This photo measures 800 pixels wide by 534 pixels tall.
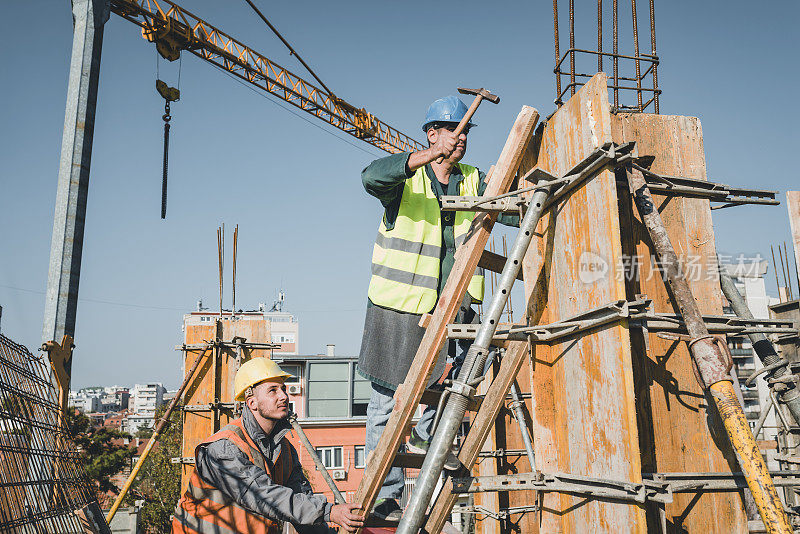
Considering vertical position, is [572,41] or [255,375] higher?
[572,41]

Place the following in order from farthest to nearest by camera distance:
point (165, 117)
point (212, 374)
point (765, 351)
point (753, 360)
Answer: point (753, 360) → point (165, 117) → point (212, 374) → point (765, 351)

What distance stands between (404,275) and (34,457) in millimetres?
2725

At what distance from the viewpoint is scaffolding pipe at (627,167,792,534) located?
2.79 metres

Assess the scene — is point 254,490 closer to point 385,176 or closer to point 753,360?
point 385,176

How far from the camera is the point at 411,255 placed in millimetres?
4488

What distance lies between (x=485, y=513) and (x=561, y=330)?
3.09m

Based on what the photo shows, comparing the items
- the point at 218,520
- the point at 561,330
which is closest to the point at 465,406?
the point at 561,330

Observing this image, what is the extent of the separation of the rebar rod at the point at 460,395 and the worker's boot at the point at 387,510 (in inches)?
37.4

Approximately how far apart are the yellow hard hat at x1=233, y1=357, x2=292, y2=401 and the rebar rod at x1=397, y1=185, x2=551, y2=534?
217 centimetres

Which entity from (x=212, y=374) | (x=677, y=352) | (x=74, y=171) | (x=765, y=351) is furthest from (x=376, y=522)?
(x=74, y=171)

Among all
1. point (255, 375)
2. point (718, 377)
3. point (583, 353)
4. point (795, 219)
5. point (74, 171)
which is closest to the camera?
point (718, 377)

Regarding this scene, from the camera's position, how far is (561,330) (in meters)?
3.43

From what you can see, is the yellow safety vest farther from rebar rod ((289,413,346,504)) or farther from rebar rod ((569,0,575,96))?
rebar rod ((289,413,346,504))

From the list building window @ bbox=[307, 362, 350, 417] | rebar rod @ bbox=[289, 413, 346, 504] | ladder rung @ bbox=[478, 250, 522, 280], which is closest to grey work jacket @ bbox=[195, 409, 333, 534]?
rebar rod @ bbox=[289, 413, 346, 504]
